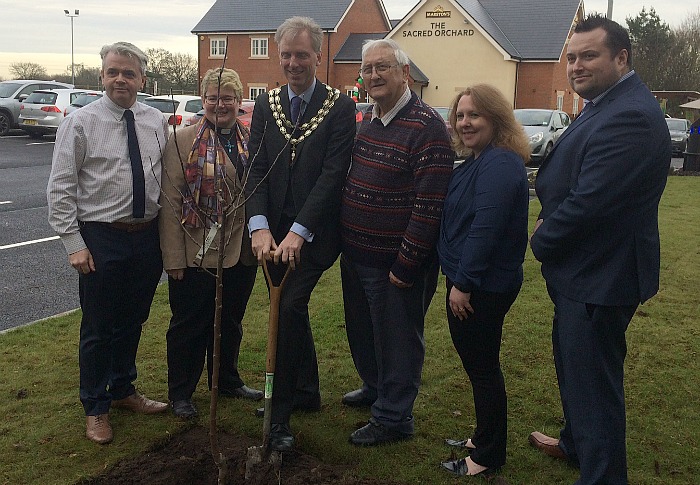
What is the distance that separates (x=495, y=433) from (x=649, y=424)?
1295mm

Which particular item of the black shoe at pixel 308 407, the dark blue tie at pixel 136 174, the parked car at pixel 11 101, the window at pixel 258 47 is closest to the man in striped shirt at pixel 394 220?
the black shoe at pixel 308 407

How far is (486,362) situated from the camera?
139 inches

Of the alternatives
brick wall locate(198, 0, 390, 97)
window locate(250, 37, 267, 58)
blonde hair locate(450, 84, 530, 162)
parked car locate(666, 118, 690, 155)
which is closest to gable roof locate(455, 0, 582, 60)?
brick wall locate(198, 0, 390, 97)

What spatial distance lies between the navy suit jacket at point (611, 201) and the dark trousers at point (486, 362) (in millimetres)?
383

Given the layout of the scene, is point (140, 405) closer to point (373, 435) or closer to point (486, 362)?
point (373, 435)

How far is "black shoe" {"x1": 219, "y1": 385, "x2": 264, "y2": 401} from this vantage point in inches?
178

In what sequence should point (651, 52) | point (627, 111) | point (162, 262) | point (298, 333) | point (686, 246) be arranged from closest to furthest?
1. point (627, 111)
2. point (298, 333)
3. point (162, 262)
4. point (686, 246)
5. point (651, 52)

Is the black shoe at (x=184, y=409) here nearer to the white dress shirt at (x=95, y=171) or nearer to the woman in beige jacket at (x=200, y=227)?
the woman in beige jacket at (x=200, y=227)

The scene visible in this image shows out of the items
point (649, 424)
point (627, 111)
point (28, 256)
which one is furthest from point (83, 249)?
point (28, 256)

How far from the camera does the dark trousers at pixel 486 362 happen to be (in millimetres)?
3424

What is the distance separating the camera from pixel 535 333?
5969 millimetres

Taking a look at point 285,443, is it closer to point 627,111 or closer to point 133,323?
point 133,323

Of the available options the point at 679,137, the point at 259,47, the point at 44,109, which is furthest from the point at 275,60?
the point at 679,137

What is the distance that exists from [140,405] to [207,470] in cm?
96
